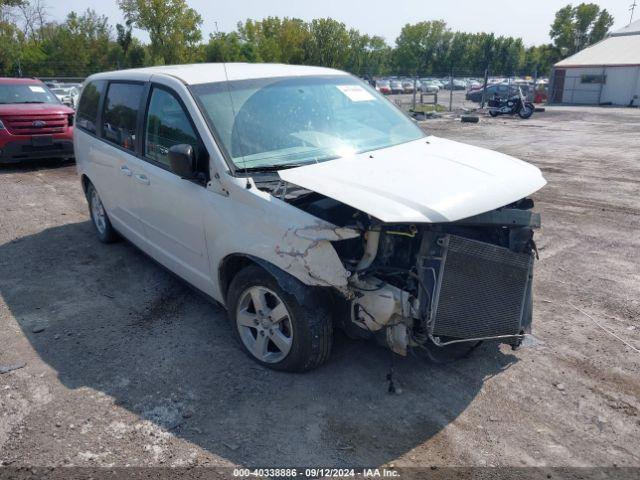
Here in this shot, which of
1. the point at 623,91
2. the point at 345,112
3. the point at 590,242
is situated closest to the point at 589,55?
the point at 623,91

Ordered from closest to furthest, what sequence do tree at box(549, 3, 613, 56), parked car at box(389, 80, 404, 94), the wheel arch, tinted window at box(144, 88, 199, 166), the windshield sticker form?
1. the wheel arch
2. tinted window at box(144, 88, 199, 166)
3. the windshield sticker
4. parked car at box(389, 80, 404, 94)
5. tree at box(549, 3, 613, 56)

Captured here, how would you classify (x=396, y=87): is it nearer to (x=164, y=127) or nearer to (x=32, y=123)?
(x=32, y=123)

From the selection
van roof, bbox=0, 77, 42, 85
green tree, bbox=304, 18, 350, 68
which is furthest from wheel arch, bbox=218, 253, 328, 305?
green tree, bbox=304, 18, 350, 68

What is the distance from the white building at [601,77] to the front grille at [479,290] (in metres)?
36.6

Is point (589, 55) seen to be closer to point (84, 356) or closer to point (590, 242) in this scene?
point (590, 242)

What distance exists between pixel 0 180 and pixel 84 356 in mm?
7596

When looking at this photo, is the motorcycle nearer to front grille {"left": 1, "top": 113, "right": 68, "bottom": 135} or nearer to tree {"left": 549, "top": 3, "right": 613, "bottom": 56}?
front grille {"left": 1, "top": 113, "right": 68, "bottom": 135}

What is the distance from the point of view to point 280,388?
3.38 meters

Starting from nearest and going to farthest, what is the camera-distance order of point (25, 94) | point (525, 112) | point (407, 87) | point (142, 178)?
point (142, 178) → point (25, 94) → point (525, 112) → point (407, 87)

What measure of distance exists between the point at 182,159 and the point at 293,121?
951mm

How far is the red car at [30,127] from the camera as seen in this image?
1010cm

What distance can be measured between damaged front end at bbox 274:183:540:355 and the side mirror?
2.27 feet

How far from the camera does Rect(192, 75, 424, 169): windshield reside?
369cm

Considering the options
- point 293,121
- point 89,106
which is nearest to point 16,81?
point 89,106
